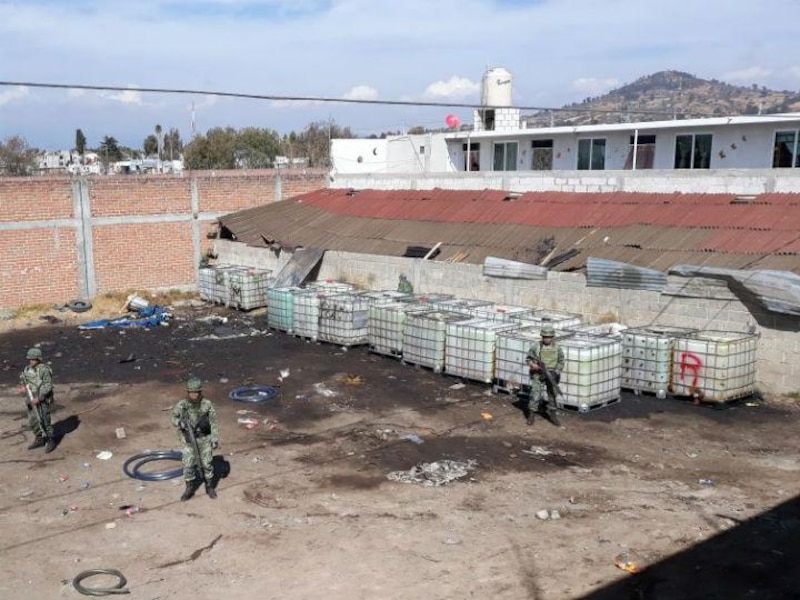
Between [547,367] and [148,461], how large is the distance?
628 centimetres

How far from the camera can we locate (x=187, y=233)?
25469 mm

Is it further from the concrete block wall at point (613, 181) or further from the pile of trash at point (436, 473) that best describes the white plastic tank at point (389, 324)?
the concrete block wall at point (613, 181)

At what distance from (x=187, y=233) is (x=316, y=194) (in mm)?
5011

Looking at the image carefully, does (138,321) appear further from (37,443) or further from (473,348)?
(473,348)

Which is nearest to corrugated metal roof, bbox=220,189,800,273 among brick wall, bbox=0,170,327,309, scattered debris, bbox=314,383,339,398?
brick wall, bbox=0,170,327,309

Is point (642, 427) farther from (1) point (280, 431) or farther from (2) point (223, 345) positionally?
(2) point (223, 345)

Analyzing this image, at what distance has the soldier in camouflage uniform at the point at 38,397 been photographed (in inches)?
430

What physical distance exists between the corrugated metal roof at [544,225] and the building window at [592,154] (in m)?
7.12

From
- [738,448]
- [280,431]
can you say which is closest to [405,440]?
[280,431]

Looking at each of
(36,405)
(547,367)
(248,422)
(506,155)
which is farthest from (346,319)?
(506,155)

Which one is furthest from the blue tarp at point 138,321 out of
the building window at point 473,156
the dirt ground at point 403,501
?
the building window at point 473,156

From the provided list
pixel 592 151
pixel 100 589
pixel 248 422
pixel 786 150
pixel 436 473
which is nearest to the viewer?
pixel 100 589

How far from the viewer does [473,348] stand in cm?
1440

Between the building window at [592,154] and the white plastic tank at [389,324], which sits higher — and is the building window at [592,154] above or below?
above
